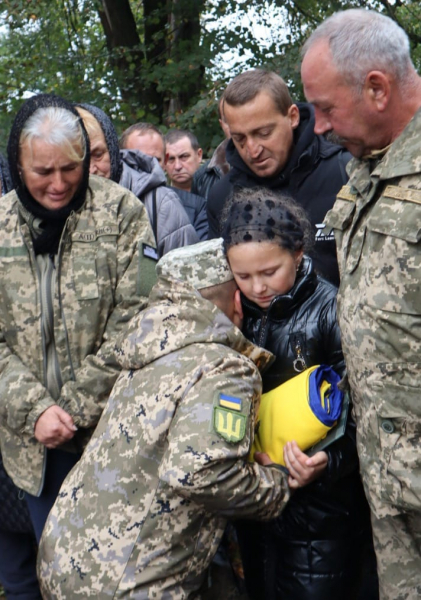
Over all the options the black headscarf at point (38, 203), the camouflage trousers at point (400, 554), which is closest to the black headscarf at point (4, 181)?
the black headscarf at point (38, 203)

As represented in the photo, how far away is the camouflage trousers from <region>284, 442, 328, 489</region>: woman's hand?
0.23 m

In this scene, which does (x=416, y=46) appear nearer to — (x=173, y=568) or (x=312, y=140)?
(x=312, y=140)

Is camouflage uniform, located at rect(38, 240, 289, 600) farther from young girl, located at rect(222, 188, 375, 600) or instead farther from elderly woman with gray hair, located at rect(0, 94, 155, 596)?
elderly woman with gray hair, located at rect(0, 94, 155, 596)

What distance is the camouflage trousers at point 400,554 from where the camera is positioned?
2.48m

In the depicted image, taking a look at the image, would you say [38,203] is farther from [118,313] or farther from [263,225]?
[263,225]

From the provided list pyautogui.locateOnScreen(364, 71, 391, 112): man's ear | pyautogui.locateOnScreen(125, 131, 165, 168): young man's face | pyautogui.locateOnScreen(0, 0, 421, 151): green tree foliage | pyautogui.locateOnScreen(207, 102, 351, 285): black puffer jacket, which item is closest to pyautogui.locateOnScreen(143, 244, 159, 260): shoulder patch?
pyautogui.locateOnScreen(207, 102, 351, 285): black puffer jacket

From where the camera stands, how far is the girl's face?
103 inches

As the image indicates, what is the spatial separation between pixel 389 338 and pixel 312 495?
28.6 inches

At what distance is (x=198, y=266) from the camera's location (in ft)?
8.52

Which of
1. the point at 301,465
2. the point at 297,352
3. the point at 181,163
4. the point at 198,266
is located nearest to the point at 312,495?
the point at 301,465

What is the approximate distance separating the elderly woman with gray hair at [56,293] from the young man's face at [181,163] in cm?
308

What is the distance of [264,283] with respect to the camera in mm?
2629

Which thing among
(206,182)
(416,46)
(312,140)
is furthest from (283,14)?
(312,140)

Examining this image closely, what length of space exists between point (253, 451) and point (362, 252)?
2.50ft
